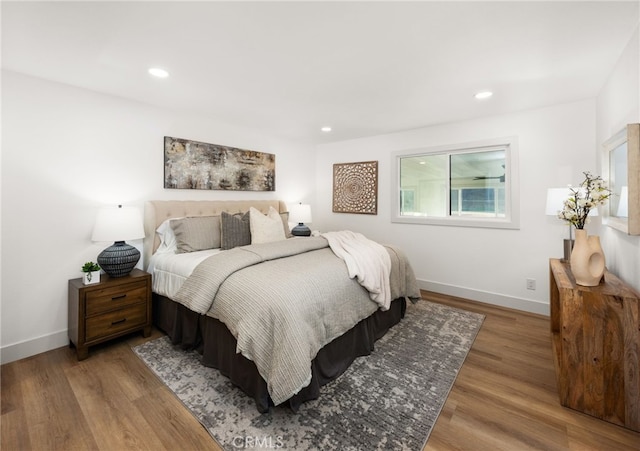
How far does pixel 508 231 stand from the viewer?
3318 millimetres

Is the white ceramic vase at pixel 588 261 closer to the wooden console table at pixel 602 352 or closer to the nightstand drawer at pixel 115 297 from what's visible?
the wooden console table at pixel 602 352

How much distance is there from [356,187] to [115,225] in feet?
10.7

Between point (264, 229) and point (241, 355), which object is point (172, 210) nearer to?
point (264, 229)

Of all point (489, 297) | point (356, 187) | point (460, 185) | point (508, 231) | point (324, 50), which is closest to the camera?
point (324, 50)

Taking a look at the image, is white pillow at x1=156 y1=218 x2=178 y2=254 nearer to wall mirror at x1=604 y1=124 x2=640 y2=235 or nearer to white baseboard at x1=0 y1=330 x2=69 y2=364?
white baseboard at x1=0 y1=330 x2=69 y2=364

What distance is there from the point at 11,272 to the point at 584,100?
5.40m

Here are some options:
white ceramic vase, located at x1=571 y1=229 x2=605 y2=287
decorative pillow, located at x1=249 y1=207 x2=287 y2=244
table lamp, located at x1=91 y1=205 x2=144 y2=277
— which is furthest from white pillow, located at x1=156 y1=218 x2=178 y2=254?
white ceramic vase, located at x1=571 y1=229 x2=605 y2=287

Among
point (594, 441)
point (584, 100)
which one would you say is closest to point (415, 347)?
point (594, 441)

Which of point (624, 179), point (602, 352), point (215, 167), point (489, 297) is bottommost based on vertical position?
point (489, 297)

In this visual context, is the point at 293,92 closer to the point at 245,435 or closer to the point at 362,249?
the point at 362,249

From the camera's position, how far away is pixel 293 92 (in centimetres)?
269

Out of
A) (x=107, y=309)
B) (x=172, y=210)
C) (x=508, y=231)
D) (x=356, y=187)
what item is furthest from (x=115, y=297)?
(x=508, y=231)

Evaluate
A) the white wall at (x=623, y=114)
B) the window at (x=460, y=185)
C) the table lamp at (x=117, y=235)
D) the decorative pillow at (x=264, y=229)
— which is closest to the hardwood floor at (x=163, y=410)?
the table lamp at (x=117, y=235)

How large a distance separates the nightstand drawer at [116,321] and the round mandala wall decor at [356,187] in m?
3.15
